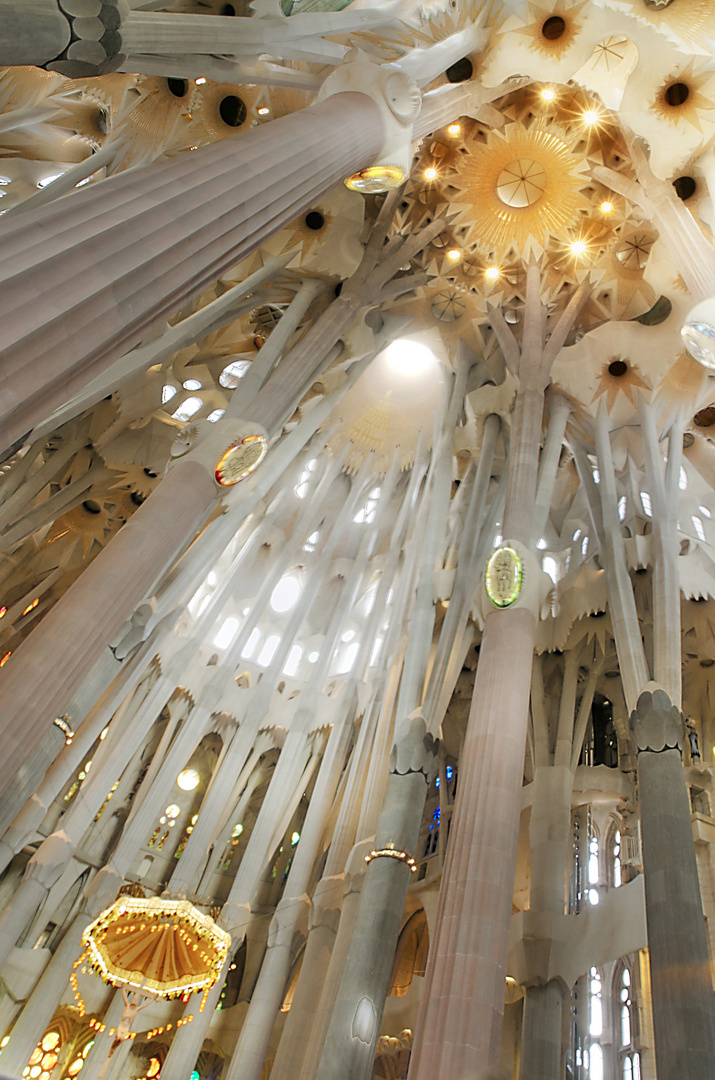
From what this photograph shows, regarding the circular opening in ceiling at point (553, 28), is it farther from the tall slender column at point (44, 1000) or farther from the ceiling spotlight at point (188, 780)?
the tall slender column at point (44, 1000)

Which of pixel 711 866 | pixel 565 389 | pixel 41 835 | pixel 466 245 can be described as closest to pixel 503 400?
pixel 565 389

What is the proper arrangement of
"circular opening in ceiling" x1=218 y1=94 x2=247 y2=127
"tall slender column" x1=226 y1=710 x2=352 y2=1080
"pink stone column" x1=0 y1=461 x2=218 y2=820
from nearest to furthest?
1. "pink stone column" x1=0 y1=461 x2=218 y2=820
2. "circular opening in ceiling" x1=218 y1=94 x2=247 y2=127
3. "tall slender column" x1=226 y1=710 x2=352 y2=1080

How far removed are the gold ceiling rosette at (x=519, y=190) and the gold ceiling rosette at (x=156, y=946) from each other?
1431 centimetres

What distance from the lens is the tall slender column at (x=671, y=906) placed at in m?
7.79

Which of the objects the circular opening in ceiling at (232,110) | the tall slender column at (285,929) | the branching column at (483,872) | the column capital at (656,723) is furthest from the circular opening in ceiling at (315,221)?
the tall slender column at (285,929)

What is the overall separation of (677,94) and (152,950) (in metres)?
17.3

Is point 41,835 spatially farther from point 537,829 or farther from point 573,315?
point 573,315

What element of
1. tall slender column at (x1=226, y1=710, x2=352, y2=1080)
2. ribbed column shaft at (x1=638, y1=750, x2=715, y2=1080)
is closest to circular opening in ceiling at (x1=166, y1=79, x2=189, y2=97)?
ribbed column shaft at (x1=638, y1=750, x2=715, y2=1080)

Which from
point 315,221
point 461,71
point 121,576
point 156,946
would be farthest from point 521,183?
point 156,946

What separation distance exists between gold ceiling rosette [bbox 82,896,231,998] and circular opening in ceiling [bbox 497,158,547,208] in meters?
14.8

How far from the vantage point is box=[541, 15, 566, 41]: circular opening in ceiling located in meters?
11.5

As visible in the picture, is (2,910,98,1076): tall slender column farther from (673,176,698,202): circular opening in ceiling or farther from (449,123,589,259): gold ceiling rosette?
(673,176,698,202): circular opening in ceiling

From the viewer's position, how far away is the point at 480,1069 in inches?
244

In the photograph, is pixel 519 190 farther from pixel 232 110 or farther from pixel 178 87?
pixel 178 87
